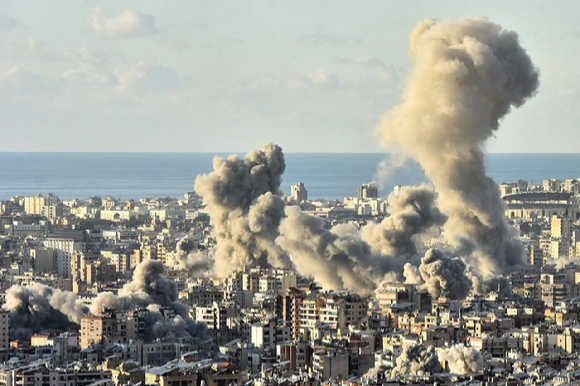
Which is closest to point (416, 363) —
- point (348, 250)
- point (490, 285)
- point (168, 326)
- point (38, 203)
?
point (168, 326)

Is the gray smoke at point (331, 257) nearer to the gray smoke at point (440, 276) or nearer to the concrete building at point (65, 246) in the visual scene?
the gray smoke at point (440, 276)

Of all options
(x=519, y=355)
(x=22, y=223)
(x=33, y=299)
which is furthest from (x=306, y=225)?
(x=22, y=223)

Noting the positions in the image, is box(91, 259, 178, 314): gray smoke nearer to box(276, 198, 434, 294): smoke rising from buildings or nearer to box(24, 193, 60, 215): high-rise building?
box(276, 198, 434, 294): smoke rising from buildings

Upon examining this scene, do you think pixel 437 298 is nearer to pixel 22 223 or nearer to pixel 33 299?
pixel 33 299

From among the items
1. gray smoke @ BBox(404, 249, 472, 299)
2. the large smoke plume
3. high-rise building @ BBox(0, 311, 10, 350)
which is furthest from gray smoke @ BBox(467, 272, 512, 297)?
high-rise building @ BBox(0, 311, 10, 350)

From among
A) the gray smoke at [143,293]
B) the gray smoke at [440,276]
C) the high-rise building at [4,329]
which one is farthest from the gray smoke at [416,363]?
the gray smoke at [440,276]

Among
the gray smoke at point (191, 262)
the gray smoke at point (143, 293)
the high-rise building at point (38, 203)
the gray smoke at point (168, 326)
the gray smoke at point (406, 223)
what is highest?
the high-rise building at point (38, 203)
